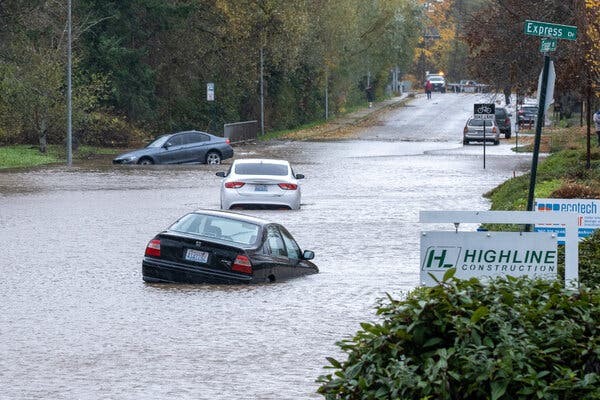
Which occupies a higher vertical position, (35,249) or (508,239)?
(508,239)

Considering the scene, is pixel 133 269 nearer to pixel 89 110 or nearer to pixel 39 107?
pixel 39 107

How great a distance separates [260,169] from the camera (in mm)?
34531

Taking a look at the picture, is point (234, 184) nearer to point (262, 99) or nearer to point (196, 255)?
point (196, 255)

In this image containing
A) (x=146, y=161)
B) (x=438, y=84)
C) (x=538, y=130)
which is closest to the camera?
(x=538, y=130)

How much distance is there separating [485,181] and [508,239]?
33216mm

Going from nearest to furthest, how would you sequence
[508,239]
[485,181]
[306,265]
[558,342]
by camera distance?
[558,342] → [508,239] → [306,265] → [485,181]

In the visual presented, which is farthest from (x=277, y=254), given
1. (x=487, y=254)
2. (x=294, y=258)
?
(x=487, y=254)

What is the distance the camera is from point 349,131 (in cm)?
8138

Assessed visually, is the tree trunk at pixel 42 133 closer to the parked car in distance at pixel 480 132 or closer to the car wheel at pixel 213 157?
the car wheel at pixel 213 157

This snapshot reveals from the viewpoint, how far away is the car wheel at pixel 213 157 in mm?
53500

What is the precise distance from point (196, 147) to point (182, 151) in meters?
0.61

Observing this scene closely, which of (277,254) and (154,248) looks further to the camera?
(277,254)

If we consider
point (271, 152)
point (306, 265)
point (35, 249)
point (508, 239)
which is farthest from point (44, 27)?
point (508, 239)

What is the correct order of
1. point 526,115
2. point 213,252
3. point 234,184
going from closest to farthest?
point 213,252 < point 234,184 < point 526,115
